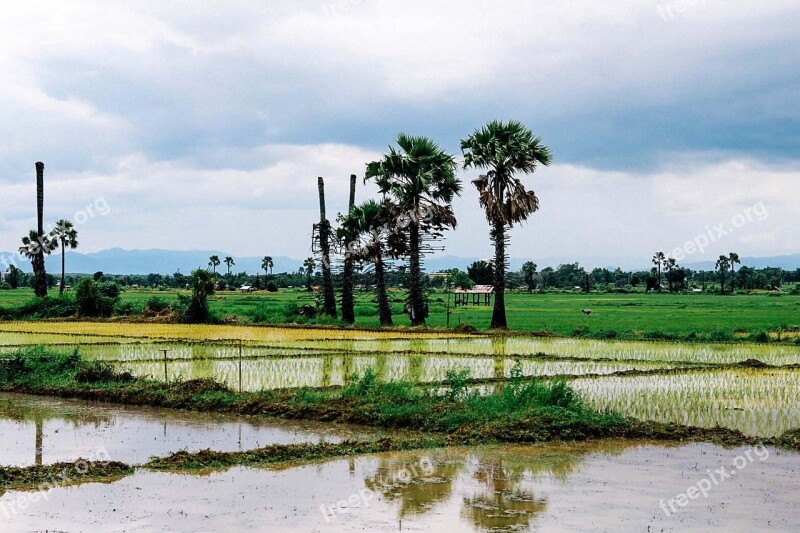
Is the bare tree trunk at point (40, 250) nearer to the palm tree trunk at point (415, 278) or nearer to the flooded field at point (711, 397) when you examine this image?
the palm tree trunk at point (415, 278)

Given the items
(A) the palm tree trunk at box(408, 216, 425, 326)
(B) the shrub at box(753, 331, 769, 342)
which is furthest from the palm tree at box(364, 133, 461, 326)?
(B) the shrub at box(753, 331, 769, 342)

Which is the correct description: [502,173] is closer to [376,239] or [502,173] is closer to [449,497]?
[376,239]

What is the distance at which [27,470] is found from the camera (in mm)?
9711

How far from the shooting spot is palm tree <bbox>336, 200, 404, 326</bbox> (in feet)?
118

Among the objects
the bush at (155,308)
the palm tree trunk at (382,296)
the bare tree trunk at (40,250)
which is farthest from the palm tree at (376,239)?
the bare tree trunk at (40,250)

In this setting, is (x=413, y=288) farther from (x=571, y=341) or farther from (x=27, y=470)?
(x=27, y=470)

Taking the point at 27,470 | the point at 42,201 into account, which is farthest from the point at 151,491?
the point at 42,201
